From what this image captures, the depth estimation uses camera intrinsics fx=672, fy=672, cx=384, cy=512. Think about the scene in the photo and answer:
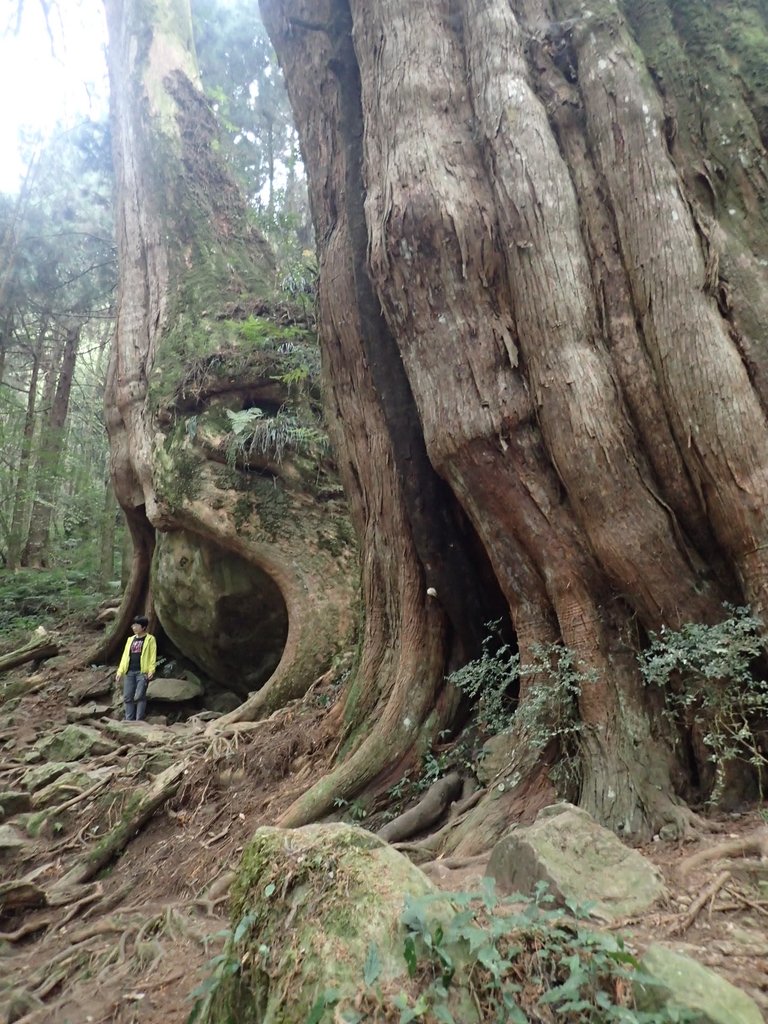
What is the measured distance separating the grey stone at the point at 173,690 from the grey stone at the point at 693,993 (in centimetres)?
757

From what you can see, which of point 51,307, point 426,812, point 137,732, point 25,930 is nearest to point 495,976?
point 426,812

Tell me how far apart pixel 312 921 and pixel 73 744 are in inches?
242

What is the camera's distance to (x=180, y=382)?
8.48m

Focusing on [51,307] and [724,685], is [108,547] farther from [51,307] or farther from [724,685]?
[724,685]

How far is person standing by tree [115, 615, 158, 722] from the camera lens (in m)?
8.23

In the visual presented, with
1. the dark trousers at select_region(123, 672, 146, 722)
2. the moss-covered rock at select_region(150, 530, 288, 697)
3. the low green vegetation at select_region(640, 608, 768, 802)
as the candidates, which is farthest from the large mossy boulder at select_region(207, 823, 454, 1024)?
the dark trousers at select_region(123, 672, 146, 722)

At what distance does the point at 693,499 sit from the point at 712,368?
686 millimetres

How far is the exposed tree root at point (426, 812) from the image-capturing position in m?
3.92

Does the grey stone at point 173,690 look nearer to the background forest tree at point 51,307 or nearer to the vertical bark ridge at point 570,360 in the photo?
the background forest tree at point 51,307

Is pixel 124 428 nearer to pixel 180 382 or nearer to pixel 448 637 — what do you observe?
pixel 180 382

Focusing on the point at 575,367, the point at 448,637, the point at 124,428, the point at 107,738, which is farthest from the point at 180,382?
the point at 575,367

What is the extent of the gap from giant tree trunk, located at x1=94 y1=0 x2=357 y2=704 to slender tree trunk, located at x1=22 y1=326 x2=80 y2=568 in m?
5.75

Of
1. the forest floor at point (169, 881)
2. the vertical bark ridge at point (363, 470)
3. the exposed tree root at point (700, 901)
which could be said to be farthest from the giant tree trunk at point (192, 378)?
the exposed tree root at point (700, 901)

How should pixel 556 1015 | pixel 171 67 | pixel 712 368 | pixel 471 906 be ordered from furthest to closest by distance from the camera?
1. pixel 171 67
2. pixel 712 368
3. pixel 471 906
4. pixel 556 1015
